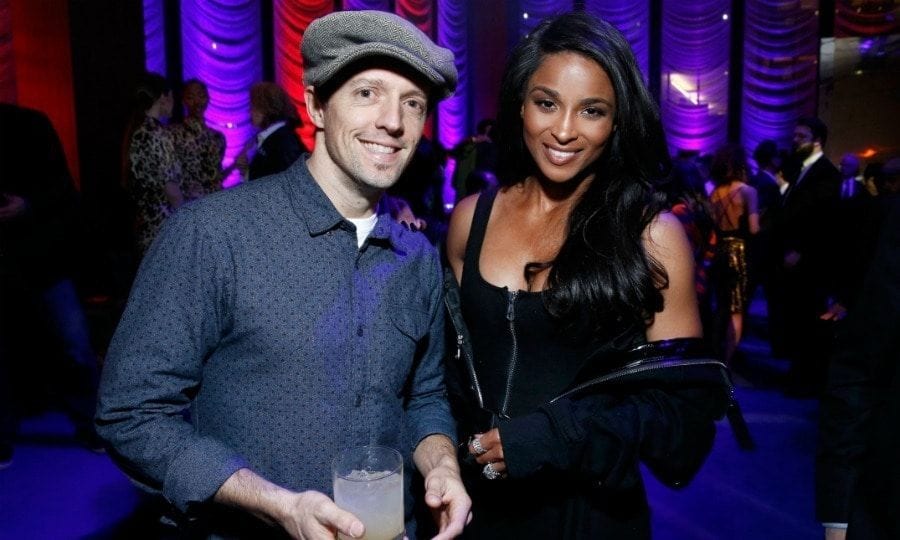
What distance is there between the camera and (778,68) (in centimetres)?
1363

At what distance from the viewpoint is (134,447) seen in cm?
119

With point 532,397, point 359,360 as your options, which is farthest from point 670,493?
point 359,360

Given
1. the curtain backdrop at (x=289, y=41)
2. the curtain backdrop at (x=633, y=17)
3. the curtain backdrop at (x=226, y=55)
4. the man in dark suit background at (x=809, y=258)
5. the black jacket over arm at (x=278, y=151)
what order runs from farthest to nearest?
the curtain backdrop at (x=633, y=17)
the curtain backdrop at (x=289, y=41)
the curtain backdrop at (x=226, y=55)
the man in dark suit background at (x=809, y=258)
the black jacket over arm at (x=278, y=151)

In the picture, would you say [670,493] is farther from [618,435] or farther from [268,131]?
[268,131]

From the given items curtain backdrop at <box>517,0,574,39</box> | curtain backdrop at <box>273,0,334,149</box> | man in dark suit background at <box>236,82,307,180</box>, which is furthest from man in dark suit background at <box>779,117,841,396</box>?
→ curtain backdrop at <box>517,0,574,39</box>

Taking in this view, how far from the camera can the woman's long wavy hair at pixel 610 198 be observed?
5.30 ft

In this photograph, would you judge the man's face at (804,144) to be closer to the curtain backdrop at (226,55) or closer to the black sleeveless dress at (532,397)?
the black sleeveless dress at (532,397)

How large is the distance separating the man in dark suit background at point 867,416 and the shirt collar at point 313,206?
37.0 inches

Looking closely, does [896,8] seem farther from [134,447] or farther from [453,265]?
[134,447]

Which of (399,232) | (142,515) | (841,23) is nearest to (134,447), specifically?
(399,232)

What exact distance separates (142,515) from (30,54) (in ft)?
17.6

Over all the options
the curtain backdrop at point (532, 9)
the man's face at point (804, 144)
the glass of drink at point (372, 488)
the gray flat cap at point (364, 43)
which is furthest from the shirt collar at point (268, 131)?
the curtain backdrop at point (532, 9)

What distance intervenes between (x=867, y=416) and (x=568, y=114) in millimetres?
903

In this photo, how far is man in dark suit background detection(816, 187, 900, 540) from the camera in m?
1.20
